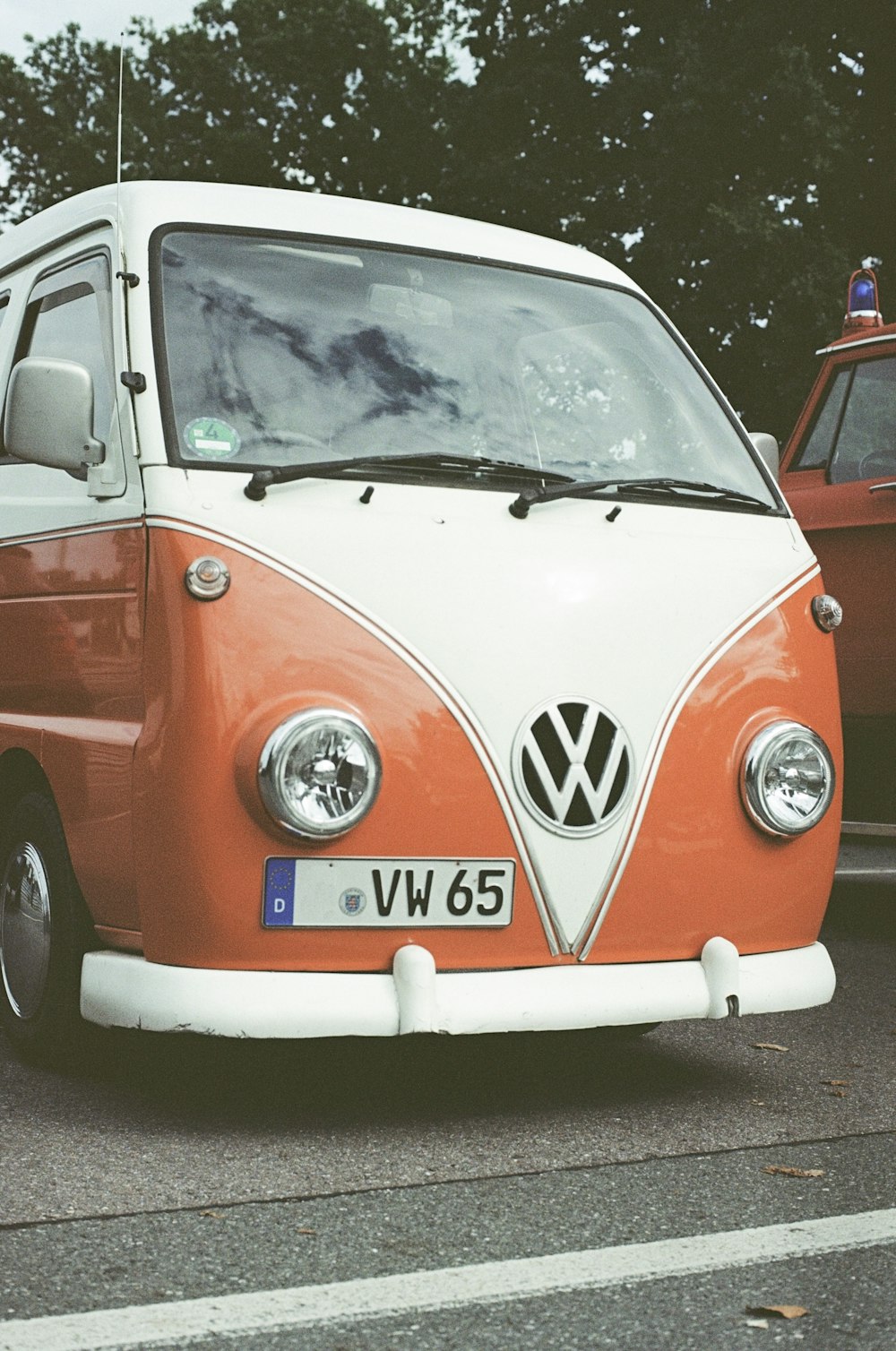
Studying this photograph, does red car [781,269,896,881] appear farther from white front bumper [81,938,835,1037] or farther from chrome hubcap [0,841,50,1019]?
chrome hubcap [0,841,50,1019]

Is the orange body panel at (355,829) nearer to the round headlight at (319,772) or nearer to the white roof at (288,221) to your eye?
the round headlight at (319,772)

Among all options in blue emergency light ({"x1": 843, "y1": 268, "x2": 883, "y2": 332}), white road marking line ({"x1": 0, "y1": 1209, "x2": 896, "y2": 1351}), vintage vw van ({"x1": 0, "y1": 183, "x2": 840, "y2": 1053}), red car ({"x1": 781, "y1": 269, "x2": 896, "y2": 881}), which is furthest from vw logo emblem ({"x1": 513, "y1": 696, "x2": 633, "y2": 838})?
blue emergency light ({"x1": 843, "y1": 268, "x2": 883, "y2": 332})

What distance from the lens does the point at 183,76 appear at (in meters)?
26.0

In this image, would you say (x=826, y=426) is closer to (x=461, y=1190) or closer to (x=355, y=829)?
(x=355, y=829)

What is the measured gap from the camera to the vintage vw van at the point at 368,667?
424cm

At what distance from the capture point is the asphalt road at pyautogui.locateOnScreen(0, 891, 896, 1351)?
317 centimetres

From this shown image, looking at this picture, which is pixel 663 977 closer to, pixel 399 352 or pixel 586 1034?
pixel 586 1034

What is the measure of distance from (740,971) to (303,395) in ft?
5.99

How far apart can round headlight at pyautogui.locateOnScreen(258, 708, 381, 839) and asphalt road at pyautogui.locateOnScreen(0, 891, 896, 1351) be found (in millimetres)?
758

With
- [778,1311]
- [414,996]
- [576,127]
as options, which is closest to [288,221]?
[414,996]

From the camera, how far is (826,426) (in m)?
7.67

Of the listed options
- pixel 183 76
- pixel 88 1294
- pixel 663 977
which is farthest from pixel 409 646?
pixel 183 76

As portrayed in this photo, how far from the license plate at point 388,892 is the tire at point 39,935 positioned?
722 mm

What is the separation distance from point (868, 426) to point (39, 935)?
412 centimetres
